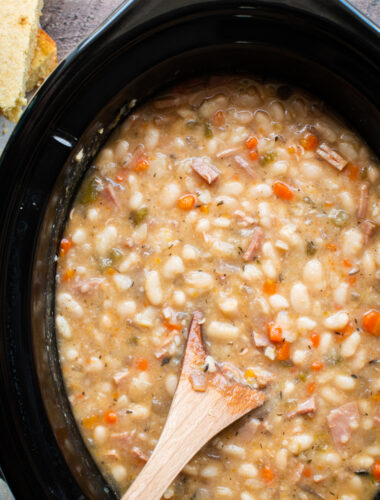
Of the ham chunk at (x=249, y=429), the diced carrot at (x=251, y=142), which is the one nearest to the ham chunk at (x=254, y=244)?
the diced carrot at (x=251, y=142)

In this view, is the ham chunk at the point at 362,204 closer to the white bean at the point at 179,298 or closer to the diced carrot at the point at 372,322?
the diced carrot at the point at 372,322

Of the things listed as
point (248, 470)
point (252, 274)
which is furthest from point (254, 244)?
point (248, 470)

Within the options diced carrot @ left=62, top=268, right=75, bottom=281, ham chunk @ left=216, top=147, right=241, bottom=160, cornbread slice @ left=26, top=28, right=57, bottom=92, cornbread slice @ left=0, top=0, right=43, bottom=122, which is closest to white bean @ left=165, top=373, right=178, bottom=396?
diced carrot @ left=62, top=268, right=75, bottom=281

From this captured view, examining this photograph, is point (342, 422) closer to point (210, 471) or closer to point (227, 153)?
point (210, 471)

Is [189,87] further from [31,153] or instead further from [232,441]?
[232,441]

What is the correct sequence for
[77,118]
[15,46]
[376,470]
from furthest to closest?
[15,46] → [376,470] → [77,118]

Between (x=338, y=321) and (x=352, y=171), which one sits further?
(x=352, y=171)

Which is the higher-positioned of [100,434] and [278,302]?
[278,302]

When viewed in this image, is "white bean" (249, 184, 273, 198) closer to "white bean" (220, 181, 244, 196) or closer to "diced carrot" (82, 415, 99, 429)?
"white bean" (220, 181, 244, 196)
